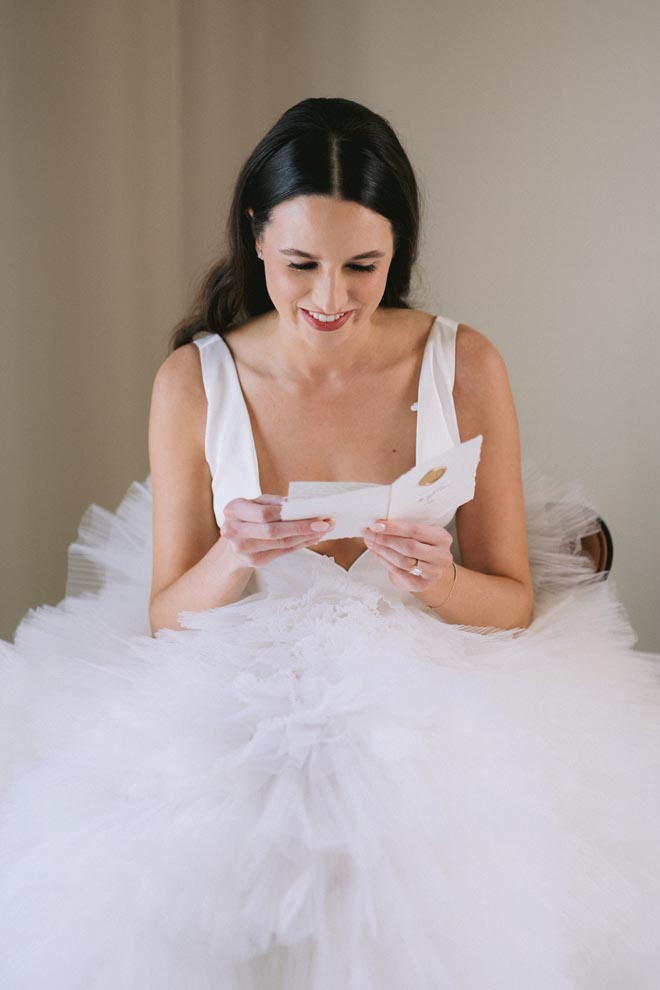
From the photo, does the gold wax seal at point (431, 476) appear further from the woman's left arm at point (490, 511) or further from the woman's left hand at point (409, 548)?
the woman's left arm at point (490, 511)

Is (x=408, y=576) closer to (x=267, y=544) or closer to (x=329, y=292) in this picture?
(x=267, y=544)

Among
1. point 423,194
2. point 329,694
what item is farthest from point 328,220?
point 423,194

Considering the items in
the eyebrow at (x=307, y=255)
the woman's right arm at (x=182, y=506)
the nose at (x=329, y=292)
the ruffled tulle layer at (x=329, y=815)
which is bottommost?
the ruffled tulle layer at (x=329, y=815)

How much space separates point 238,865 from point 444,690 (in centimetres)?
29

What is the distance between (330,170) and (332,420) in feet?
1.29

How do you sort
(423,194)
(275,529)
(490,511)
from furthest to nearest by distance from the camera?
(423,194) < (490,511) < (275,529)

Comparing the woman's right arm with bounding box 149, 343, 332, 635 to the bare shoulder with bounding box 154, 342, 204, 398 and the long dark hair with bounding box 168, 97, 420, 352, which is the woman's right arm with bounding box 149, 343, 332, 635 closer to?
the bare shoulder with bounding box 154, 342, 204, 398

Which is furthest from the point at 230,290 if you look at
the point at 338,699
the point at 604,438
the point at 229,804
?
the point at 604,438

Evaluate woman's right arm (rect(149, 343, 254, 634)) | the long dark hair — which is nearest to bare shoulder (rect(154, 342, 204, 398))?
woman's right arm (rect(149, 343, 254, 634))

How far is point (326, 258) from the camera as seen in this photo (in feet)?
4.24

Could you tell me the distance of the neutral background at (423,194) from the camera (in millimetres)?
2008

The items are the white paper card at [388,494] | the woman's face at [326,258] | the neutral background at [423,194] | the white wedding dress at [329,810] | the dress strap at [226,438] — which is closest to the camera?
the white wedding dress at [329,810]

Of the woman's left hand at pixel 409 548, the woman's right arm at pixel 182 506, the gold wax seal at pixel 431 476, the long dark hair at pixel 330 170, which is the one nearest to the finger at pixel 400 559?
the woman's left hand at pixel 409 548

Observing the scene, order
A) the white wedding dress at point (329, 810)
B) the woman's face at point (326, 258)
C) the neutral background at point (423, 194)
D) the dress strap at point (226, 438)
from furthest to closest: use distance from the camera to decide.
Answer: the neutral background at point (423, 194)
the dress strap at point (226, 438)
the woman's face at point (326, 258)
the white wedding dress at point (329, 810)
